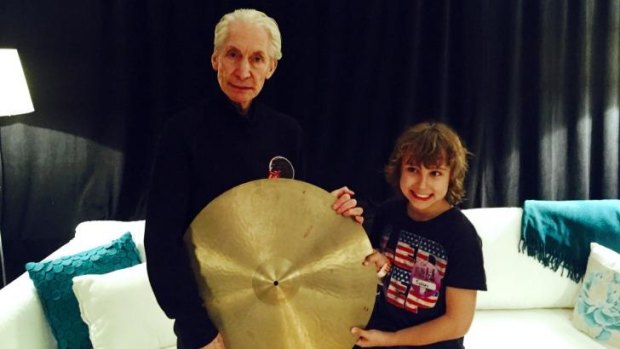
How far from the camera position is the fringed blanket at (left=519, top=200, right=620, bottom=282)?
216 cm

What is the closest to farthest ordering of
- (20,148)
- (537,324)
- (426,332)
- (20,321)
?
(426,332) < (20,321) < (537,324) < (20,148)

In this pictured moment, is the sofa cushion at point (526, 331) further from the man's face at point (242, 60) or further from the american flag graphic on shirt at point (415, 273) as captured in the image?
the man's face at point (242, 60)

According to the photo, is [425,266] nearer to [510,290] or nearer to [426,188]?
[426,188]

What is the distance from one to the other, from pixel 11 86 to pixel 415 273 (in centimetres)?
166

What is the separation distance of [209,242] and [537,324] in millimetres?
1592

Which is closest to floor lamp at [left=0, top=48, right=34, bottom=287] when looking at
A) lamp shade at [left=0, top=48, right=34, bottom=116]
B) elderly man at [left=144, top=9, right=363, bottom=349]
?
lamp shade at [left=0, top=48, right=34, bottom=116]

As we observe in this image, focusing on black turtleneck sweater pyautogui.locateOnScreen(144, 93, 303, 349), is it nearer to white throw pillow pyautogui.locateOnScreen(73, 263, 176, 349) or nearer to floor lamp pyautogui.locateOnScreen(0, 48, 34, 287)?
white throw pillow pyautogui.locateOnScreen(73, 263, 176, 349)

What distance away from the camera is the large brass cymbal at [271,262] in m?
1.05

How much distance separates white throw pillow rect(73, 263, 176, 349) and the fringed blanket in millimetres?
1500

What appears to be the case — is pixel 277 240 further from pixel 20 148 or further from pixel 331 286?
pixel 20 148

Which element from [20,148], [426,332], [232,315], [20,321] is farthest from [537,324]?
[20,148]

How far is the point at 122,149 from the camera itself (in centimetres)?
238

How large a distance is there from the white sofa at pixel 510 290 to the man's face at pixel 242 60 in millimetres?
1177

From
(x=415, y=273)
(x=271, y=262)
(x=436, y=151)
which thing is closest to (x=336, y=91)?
(x=436, y=151)
